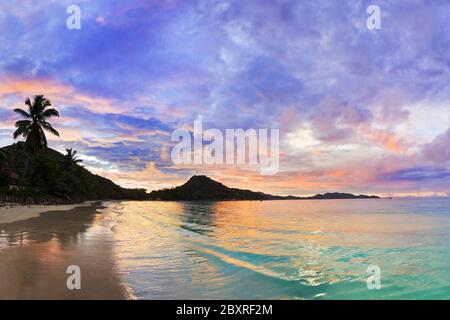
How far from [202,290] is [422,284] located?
25.2 ft

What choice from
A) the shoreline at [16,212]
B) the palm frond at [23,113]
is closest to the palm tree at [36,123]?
the palm frond at [23,113]

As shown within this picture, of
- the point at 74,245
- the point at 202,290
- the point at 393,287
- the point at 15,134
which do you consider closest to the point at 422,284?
the point at 393,287

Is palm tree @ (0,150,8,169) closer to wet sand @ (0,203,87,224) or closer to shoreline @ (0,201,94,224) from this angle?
shoreline @ (0,201,94,224)

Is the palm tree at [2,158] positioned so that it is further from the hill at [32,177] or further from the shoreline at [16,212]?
the shoreline at [16,212]

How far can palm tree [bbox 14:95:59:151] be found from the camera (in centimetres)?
4966

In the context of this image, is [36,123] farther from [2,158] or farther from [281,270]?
[281,270]

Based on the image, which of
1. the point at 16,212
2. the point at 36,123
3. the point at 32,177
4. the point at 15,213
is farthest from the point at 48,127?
the point at 32,177

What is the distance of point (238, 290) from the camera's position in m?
9.17

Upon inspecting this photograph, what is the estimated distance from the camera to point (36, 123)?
50.6 m

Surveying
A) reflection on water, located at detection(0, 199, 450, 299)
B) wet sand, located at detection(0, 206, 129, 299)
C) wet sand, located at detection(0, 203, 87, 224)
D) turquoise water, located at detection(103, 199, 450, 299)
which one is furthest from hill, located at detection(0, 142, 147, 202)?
turquoise water, located at detection(103, 199, 450, 299)

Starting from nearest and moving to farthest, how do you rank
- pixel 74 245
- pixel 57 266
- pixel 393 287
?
pixel 57 266, pixel 393 287, pixel 74 245

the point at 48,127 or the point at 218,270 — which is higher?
the point at 48,127
